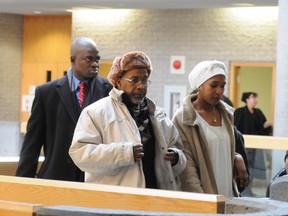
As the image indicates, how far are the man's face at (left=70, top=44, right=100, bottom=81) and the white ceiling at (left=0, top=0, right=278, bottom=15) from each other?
1344cm

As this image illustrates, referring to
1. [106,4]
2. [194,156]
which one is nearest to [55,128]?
[194,156]

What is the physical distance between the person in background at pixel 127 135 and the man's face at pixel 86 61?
1048 mm

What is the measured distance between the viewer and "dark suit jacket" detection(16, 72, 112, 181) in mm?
6918

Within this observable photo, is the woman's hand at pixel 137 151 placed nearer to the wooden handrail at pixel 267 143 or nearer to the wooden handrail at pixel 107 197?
the wooden handrail at pixel 107 197

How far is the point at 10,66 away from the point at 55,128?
20.1 metres

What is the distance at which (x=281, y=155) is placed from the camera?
1220 centimetres

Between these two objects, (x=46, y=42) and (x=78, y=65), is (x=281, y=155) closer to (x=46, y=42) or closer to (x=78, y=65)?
(x=78, y=65)

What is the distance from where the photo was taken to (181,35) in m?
22.6

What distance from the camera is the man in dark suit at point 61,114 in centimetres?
692

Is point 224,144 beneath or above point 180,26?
beneath

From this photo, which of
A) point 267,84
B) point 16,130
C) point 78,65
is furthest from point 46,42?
point 78,65

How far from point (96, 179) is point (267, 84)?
1902 centimetres

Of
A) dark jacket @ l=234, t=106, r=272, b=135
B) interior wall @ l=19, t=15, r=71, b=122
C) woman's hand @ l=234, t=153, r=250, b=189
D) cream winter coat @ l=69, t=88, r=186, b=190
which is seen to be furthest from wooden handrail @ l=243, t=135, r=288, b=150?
interior wall @ l=19, t=15, r=71, b=122

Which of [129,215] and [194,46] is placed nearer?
[129,215]
